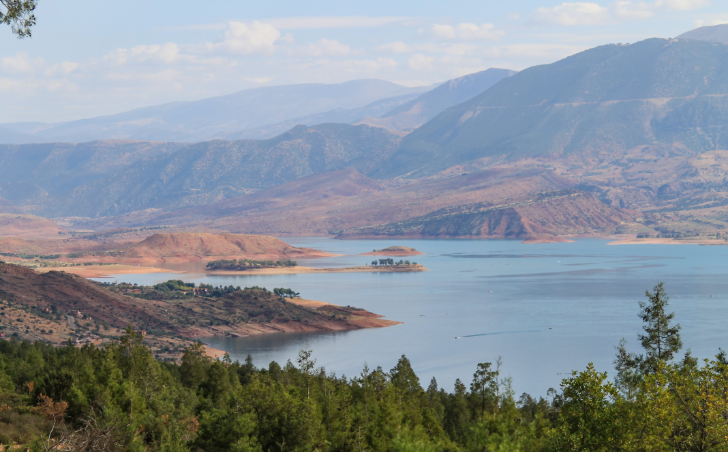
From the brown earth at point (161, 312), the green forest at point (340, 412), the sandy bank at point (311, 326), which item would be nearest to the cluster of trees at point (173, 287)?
the brown earth at point (161, 312)

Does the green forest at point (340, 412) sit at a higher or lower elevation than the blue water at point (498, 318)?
higher

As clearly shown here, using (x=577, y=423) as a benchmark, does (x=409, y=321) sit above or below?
below

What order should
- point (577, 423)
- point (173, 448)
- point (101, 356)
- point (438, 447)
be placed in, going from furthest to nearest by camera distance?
point (101, 356) < point (438, 447) < point (173, 448) < point (577, 423)

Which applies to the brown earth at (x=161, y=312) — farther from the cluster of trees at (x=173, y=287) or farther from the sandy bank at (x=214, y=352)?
the cluster of trees at (x=173, y=287)

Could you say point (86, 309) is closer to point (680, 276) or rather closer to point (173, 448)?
point (173, 448)

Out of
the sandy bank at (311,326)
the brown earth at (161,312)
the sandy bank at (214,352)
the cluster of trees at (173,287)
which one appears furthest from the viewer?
the cluster of trees at (173,287)

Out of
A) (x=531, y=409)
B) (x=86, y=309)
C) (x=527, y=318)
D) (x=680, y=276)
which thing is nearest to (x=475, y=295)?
(x=527, y=318)
